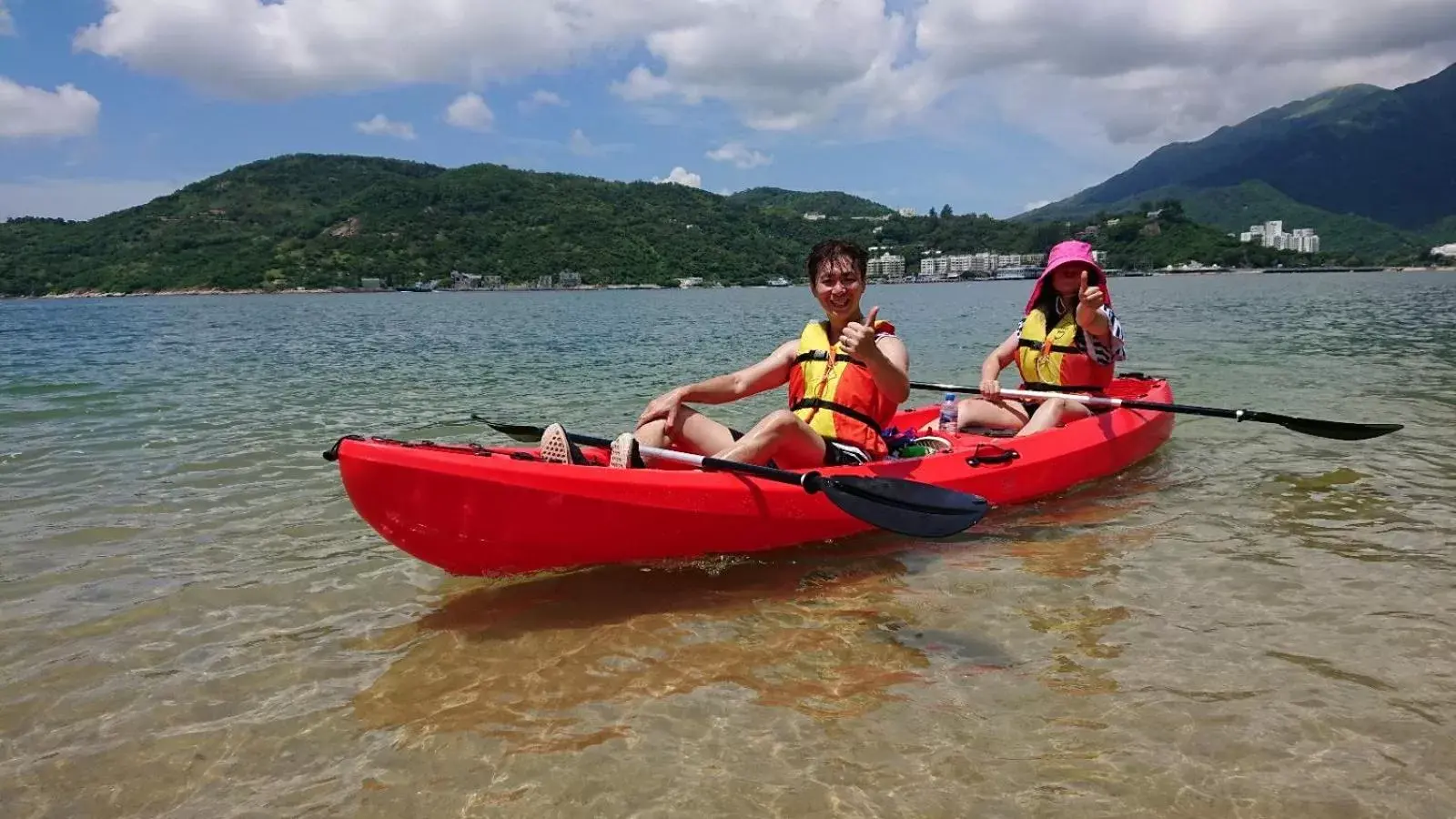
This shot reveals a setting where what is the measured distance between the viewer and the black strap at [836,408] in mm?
5199

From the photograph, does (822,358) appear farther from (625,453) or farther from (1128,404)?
(1128,404)

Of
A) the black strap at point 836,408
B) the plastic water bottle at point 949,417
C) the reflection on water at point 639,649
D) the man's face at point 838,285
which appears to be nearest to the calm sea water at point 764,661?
the reflection on water at point 639,649

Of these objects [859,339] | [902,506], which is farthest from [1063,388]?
[859,339]

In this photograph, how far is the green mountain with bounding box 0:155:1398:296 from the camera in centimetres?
10325

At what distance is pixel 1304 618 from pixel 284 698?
444cm

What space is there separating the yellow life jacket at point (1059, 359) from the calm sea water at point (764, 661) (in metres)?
0.92

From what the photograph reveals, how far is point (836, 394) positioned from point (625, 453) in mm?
1422

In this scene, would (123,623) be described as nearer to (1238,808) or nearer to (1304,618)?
(1238,808)

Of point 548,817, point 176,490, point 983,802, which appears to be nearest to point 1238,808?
point 983,802

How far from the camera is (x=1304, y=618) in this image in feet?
13.2

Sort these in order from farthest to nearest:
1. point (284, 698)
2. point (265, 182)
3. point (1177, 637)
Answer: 1. point (265, 182)
2. point (1177, 637)
3. point (284, 698)

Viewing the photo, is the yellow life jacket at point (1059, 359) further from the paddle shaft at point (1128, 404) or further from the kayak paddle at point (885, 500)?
the kayak paddle at point (885, 500)

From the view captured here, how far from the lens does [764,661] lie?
375cm

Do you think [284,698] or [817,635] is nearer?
[284,698]
